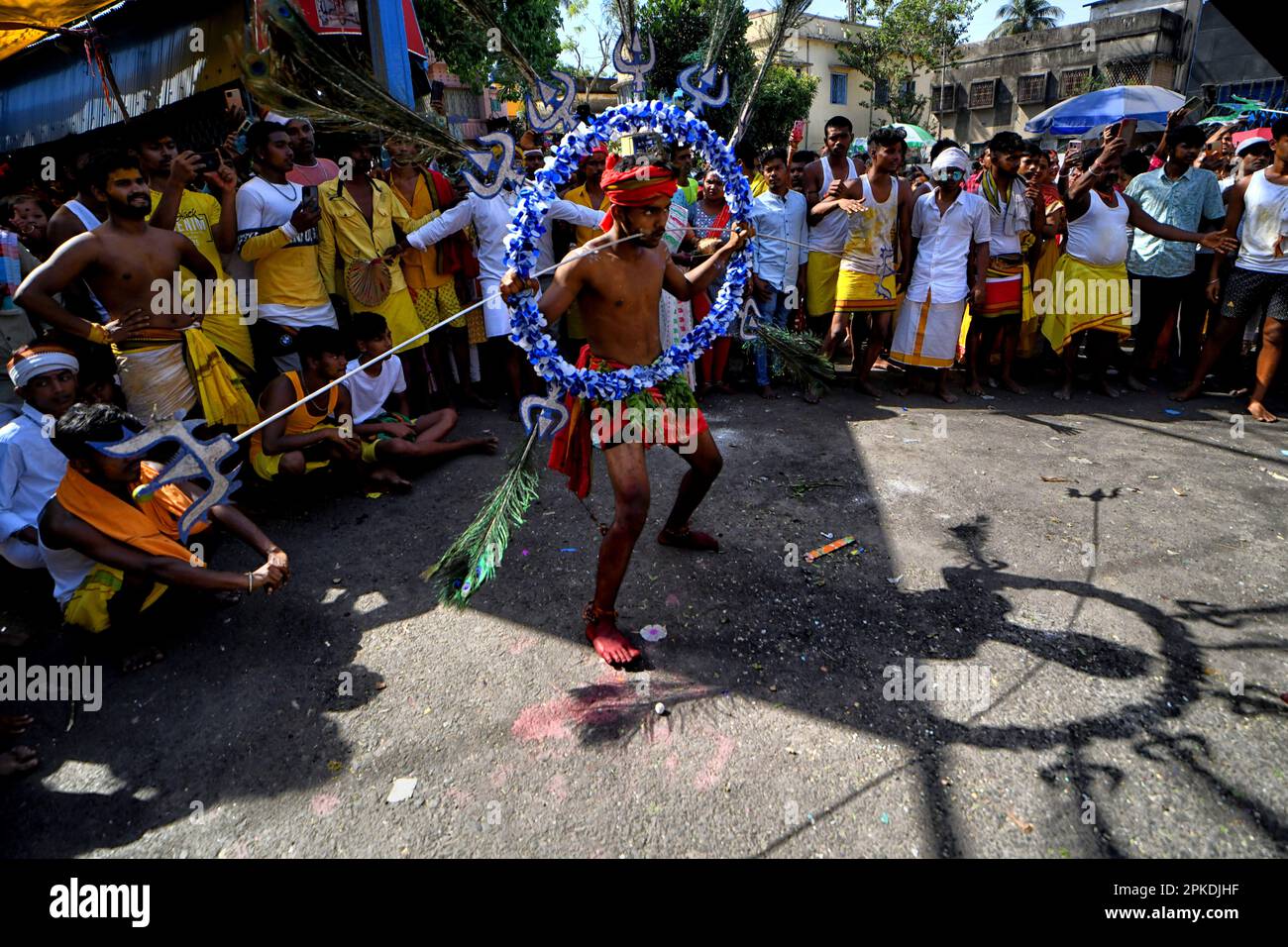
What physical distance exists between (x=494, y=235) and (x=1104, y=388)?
566cm

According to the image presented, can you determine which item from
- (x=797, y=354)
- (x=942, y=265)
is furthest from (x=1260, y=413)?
(x=797, y=354)

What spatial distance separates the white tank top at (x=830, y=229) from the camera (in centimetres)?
667

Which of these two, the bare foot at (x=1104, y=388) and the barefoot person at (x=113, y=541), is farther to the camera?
the bare foot at (x=1104, y=388)

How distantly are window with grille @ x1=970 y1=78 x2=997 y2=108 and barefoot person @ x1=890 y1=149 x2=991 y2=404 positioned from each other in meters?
35.4

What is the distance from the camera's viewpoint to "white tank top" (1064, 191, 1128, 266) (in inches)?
248

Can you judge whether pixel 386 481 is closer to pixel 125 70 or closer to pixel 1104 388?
pixel 1104 388

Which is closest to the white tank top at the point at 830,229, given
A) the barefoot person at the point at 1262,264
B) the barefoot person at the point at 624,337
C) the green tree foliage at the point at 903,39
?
the barefoot person at the point at 1262,264

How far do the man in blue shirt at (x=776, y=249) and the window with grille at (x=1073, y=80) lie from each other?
109ft

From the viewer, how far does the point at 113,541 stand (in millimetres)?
3156

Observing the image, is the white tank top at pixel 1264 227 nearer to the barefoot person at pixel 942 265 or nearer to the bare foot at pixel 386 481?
the barefoot person at pixel 942 265

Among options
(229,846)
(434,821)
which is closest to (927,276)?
(434,821)

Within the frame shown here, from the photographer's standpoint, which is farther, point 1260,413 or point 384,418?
point 1260,413

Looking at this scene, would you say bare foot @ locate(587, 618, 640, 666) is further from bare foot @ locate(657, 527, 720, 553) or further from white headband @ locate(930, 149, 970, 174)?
white headband @ locate(930, 149, 970, 174)

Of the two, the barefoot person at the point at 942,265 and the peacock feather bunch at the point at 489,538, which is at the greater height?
the barefoot person at the point at 942,265
